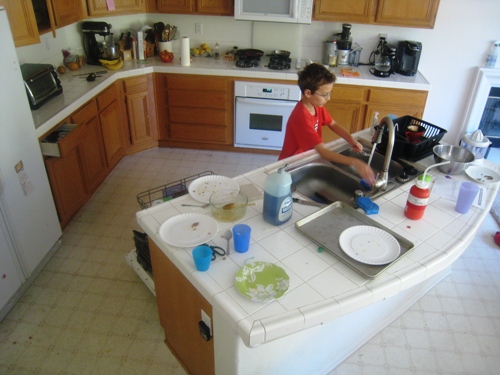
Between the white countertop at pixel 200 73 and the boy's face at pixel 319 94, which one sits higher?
the boy's face at pixel 319 94

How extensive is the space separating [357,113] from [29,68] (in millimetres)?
2734

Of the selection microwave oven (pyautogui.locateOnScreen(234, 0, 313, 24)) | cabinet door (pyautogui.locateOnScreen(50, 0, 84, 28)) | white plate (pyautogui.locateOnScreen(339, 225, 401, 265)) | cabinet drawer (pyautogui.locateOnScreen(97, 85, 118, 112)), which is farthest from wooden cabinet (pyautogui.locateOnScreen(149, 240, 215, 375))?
microwave oven (pyautogui.locateOnScreen(234, 0, 313, 24))

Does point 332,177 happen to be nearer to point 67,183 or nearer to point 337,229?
point 337,229

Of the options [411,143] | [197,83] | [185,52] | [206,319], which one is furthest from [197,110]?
[206,319]

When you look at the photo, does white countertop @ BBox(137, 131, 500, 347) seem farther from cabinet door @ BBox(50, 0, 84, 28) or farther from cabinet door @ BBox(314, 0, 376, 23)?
cabinet door @ BBox(314, 0, 376, 23)

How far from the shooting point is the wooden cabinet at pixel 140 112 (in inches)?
151

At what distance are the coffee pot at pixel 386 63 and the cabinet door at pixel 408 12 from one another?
25 cm

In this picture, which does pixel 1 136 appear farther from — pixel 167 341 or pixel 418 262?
pixel 418 262

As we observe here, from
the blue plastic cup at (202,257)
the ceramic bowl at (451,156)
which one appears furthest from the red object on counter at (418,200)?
the blue plastic cup at (202,257)

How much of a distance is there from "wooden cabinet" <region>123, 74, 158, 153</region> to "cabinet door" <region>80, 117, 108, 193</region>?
1.81ft

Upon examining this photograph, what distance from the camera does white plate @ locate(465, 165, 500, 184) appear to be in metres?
2.06

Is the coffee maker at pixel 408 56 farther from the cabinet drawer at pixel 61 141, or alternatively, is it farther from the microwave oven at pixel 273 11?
the cabinet drawer at pixel 61 141

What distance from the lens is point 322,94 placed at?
2189 mm

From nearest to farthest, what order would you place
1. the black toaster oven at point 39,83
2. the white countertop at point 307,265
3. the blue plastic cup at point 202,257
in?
1. the white countertop at point 307,265
2. the blue plastic cup at point 202,257
3. the black toaster oven at point 39,83
